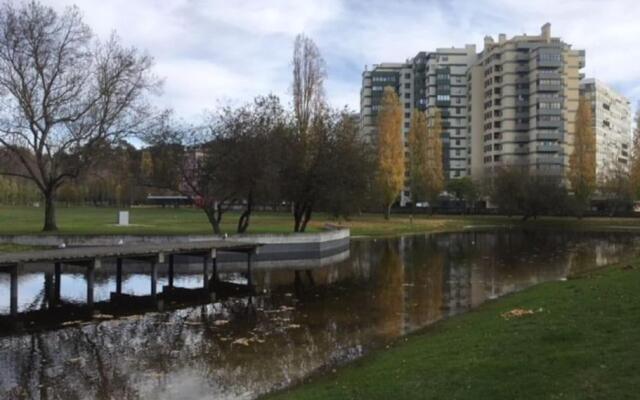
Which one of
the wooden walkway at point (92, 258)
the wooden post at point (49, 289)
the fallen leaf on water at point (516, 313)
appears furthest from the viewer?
the wooden post at point (49, 289)

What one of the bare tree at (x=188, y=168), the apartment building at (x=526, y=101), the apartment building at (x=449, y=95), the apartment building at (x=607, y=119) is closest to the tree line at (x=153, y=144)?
the bare tree at (x=188, y=168)

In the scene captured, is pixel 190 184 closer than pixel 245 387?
No

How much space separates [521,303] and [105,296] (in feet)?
52.8

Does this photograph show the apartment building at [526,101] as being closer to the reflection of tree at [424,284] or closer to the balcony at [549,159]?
the balcony at [549,159]

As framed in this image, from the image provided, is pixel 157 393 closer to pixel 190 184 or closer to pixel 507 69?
pixel 190 184

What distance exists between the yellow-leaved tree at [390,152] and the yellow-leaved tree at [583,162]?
27565 mm

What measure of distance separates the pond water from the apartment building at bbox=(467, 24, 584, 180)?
96.8m

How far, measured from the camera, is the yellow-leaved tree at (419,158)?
313 feet

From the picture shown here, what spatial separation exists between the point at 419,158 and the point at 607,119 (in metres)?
101

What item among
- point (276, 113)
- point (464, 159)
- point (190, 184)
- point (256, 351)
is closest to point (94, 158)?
point (190, 184)

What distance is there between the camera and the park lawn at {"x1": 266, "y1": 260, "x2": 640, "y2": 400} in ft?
29.7

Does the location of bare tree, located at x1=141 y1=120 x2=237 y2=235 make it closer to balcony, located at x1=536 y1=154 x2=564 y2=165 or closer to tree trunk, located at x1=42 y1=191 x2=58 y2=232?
tree trunk, located at x1=42 y1=191 x2=58 y2=232

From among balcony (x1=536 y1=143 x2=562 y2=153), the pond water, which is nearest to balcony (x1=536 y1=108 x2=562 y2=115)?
balcony (x1=536 y1=143 x2=562 y2=153)

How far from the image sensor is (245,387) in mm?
12492
